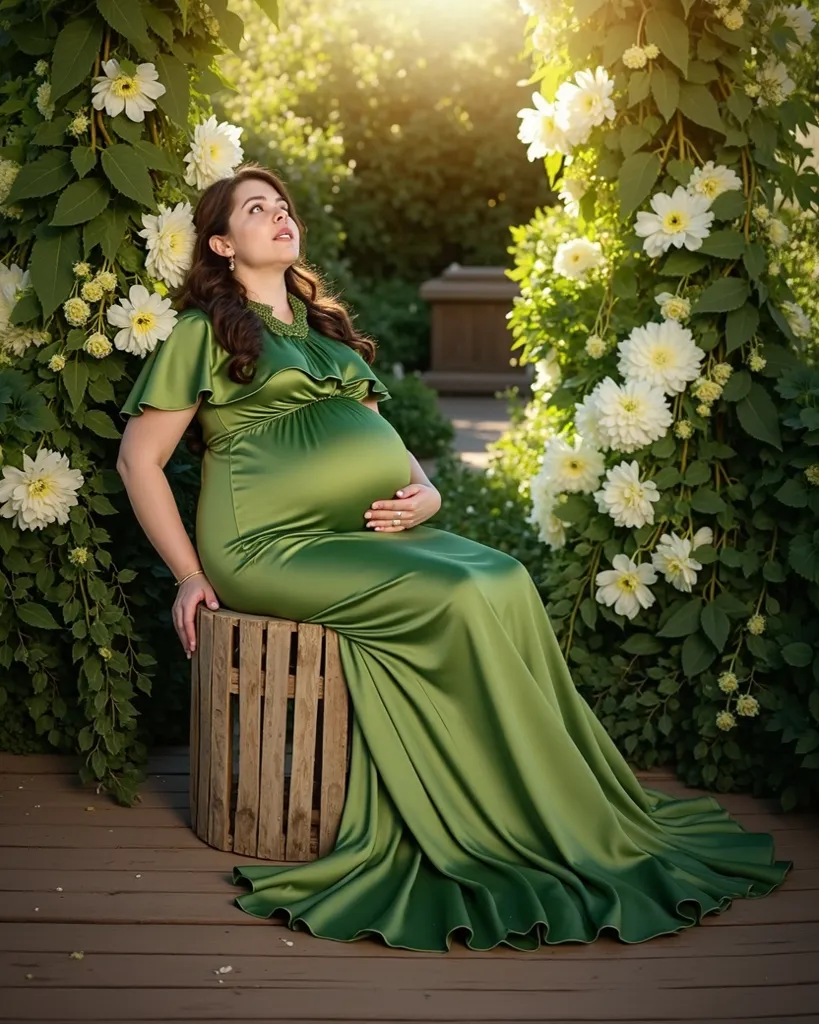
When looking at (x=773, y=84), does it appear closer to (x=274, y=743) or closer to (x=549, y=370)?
(x=549, y=370)

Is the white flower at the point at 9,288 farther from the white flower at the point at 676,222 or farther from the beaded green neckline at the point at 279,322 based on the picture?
the white flower at the point at 676,222

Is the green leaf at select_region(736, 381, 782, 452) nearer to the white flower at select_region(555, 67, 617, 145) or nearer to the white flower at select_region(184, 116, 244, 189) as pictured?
the white flower at select_region(555, 67, 617, 145)

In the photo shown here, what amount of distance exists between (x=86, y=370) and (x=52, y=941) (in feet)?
4.41

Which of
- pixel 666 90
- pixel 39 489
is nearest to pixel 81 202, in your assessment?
pixel 39 489

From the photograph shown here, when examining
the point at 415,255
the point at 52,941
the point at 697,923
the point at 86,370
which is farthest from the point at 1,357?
the point at 415,255

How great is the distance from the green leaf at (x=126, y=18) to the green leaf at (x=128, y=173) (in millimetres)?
246

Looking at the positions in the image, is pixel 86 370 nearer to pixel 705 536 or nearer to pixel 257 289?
pixel 257 289

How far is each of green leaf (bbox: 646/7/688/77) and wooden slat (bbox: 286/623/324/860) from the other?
5.35 feet

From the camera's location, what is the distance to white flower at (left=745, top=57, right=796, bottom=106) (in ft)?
11.9

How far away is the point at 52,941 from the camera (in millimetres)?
2766

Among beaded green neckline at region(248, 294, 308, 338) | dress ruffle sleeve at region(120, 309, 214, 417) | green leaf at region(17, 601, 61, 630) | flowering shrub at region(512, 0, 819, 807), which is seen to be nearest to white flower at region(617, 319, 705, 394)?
flowering shrub at region(512, 0, 819, 807)

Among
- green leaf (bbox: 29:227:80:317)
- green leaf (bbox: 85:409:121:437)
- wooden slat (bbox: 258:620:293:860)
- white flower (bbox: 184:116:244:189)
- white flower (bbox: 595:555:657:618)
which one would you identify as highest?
white flower (bbox: 184:116:244:189)

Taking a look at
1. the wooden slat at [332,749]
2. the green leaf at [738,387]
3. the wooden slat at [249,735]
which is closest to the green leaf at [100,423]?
the wooden slat at [249,735]

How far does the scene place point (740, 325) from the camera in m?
3.59
